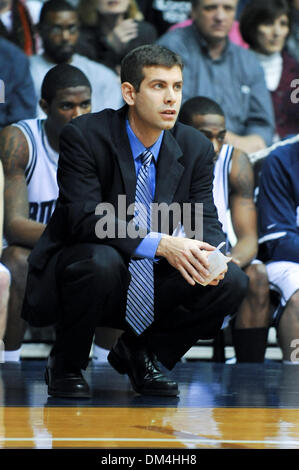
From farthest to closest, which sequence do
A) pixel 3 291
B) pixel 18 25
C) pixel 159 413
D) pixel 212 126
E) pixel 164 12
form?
pixel 164 12 → pixel 18 25 → pixel 212 126 → pixel 3 291 → pixel 159 413

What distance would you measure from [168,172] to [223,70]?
2318 millimetres

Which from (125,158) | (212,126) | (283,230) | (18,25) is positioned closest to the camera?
(125,158)

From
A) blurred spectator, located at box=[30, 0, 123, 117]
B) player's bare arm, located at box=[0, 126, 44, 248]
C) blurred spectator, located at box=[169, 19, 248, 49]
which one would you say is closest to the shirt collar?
player's bare arm, located at box=[0, 126, 44, 248]

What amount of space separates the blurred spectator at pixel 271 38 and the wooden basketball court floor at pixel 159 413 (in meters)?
2.41

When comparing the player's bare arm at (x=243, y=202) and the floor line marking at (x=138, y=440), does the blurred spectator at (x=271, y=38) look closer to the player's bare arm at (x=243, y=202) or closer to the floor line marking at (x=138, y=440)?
the player's bare arm at (x=243, y=202)

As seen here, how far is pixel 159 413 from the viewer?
2.91 m

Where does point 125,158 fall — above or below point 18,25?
below

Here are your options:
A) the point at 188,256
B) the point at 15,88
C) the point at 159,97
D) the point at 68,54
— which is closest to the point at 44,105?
the point at 15,88

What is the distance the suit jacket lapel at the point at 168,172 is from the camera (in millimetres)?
3336

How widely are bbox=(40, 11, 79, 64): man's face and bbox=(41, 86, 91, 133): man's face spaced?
0.70m

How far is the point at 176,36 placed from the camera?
5516 mm

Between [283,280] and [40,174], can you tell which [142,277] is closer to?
[283,280]

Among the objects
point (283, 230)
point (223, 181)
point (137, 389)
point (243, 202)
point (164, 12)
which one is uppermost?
point (164, 12)
